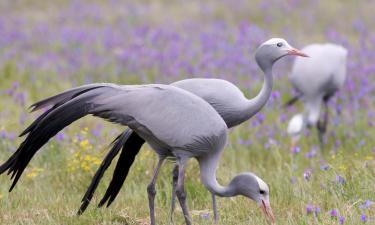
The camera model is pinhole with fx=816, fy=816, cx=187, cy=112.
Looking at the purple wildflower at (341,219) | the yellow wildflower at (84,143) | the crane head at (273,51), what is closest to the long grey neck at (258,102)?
the crane head at (273,51)

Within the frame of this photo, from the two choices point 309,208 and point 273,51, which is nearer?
point 309,208

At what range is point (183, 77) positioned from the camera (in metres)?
9.59

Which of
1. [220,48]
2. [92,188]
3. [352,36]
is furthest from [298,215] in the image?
[352,36]

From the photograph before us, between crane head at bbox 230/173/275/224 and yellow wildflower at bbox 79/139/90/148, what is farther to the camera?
yellow wildflower at bbox 79/139/90/148

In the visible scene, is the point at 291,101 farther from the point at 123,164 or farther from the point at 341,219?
the point at 341,219

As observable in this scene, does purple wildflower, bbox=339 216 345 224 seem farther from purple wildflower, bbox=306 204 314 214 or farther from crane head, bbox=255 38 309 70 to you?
crane head, bbox=255 38 309 70

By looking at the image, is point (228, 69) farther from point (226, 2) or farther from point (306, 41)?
point (226, 2)

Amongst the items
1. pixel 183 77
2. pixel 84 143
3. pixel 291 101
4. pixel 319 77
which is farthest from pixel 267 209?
pixel 183 77

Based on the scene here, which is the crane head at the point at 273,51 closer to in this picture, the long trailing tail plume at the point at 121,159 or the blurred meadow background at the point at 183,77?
the blurred meadow background at the point at 183,77

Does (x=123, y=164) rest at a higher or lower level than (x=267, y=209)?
higher

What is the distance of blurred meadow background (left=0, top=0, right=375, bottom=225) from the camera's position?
543cm

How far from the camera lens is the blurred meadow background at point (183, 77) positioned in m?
5.43

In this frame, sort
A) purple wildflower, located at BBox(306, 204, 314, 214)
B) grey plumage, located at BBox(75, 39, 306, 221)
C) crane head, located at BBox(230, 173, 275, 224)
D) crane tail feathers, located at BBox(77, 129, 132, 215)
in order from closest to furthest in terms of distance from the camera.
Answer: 1. crane head, located at BBox(230, 173, 275, 224)
2. purple wildflower, located at BBox(306, 204, 314, 214)
3. crane tail feathers, located at BBox(77, 129, 132, 215)
4. grey plumage, located at BBox(75, 39, 306, 221)

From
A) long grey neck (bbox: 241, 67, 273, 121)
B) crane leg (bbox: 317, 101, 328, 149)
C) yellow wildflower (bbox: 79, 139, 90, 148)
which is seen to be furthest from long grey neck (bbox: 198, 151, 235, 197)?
crane leg (bbox: 317, 101, 328, 149)
